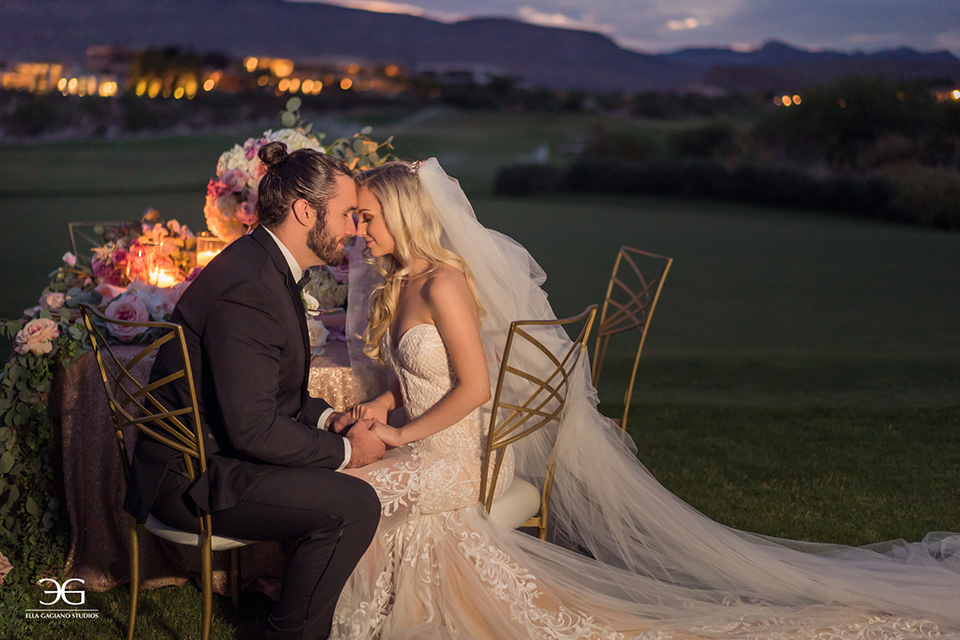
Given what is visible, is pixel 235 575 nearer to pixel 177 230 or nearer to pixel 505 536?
pixel 505 536

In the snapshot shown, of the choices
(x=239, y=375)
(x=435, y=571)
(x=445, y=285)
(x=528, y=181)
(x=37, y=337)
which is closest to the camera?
(x=239, y=375)

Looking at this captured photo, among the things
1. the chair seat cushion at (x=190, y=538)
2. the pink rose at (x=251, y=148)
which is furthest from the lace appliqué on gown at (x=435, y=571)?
the pink rose at (x=251, y=148)

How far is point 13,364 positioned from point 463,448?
1.50 metres

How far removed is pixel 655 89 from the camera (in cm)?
2016

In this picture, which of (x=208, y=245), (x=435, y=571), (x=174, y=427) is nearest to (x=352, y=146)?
(x=208, y=245)

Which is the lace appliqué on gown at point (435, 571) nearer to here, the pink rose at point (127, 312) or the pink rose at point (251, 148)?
the pink rose at point (127, 312)

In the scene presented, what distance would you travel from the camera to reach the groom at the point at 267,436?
192cm

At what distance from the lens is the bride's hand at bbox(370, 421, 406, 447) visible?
2.26m

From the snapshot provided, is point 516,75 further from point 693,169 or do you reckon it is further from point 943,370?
point 943,370

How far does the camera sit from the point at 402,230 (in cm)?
233

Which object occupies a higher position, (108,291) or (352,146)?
(352,146)

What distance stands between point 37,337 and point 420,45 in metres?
18.0

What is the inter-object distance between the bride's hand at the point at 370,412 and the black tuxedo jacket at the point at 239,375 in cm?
24

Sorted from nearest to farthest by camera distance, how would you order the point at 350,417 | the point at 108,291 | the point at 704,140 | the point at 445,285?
1. the point at 445,285
2. the point at 350,417
3. the point at 108,291
4. the point at 704,140
